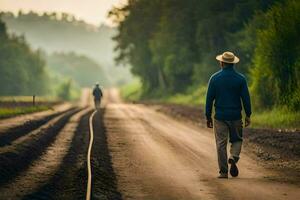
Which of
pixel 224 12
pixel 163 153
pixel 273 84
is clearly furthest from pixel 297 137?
pixel 224 12

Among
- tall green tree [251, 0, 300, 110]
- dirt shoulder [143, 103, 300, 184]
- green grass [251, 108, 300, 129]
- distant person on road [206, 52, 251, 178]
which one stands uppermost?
tall green tree [251, 0, 300, 110]

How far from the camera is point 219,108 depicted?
12.0 metres

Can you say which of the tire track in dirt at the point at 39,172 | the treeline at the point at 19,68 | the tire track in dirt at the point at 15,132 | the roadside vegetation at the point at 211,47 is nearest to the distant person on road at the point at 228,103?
the tire track in dirt at the point at 39,172

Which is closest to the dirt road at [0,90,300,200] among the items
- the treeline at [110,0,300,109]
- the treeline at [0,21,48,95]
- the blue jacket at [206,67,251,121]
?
the blue jacket at [206,67,251,121]

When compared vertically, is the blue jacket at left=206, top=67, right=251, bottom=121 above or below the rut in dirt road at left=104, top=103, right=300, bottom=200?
above

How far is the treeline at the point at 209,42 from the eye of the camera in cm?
2945

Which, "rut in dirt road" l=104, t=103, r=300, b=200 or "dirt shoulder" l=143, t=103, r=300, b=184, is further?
"dirt shoulder" l=143, t=103, r=300, b=184

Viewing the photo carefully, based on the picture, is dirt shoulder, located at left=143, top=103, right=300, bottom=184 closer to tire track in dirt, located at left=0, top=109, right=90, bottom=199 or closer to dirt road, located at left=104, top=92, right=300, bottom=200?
dirt road, located at left=104, top=92, right=300, bottom=200

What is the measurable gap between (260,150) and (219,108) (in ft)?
17.7

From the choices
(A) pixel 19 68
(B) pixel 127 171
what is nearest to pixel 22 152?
(B) pixel 127 171

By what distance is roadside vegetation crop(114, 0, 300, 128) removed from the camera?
1146 inches

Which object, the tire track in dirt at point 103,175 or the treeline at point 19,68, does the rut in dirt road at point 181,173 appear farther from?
the treeline at point 19,68

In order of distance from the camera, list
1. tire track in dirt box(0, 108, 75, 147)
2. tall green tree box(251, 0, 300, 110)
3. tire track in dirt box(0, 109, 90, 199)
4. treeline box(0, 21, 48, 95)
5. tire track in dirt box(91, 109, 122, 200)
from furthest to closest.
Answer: treeline box(0, 21, 48, 95), tall green tree box(251, 0, 300, 110), tire track in dirt box(0, 108, 75, 147), tire track in dirt box(0, 109, 90, 199), tire track in dirt box(91, 109, 122, 200)

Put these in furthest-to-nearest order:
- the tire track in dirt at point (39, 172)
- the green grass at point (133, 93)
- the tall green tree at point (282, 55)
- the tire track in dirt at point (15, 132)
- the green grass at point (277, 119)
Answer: the green grass at point (133, 93)
the tall green tree at point (282, 55)
the green grass at point (277, 119)
the tire track in dirt at point (15, 132)
the tire track in dirt at point (39, 172)
